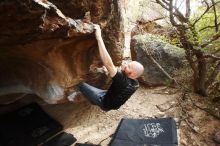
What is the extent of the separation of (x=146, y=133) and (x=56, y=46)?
2.70 m

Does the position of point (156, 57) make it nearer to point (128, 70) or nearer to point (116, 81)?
point (128, 70)

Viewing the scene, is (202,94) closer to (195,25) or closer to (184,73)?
(184,73)

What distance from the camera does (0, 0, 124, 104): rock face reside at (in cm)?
367

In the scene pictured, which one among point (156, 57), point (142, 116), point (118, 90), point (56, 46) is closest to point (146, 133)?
point (142, 116)

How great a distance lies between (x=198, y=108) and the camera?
6.79 m

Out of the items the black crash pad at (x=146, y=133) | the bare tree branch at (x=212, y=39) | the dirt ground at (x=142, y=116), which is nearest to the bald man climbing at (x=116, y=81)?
the black crash pad at (x=146, y=133)

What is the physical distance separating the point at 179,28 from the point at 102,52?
295 cm

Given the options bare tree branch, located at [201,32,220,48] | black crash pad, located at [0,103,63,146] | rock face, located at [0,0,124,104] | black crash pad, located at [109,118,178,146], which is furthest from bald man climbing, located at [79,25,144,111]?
bare tree branch, located at [201,32,220,48]

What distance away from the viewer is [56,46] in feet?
15.8

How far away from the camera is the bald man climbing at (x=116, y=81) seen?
14.0 ft

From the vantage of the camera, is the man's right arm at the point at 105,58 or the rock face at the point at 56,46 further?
the man's right arm at the point at 105,58

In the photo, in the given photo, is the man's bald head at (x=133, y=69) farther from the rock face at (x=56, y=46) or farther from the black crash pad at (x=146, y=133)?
the black crash pad at (x=146, y=133)

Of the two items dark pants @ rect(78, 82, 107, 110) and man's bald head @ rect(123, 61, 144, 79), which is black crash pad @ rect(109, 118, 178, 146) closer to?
dark pants @ rect(78, 82, 107, 110)

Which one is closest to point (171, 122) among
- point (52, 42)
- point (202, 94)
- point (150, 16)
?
point (202, 94)
